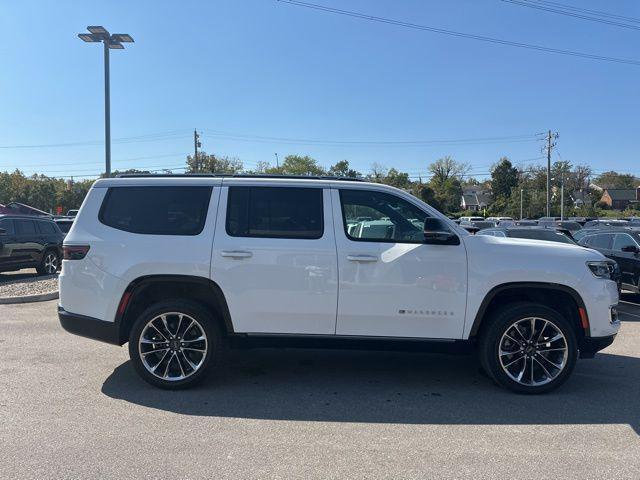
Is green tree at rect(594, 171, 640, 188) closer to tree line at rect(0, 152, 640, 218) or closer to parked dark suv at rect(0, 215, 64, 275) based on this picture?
tree line at rect(0, 152, 640, 218)

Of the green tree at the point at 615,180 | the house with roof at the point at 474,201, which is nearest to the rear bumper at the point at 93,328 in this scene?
the house with roof at the point at 474,201

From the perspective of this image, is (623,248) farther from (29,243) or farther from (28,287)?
(29,243)

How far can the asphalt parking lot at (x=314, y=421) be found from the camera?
3643 millimetres

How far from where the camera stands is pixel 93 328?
203 inches

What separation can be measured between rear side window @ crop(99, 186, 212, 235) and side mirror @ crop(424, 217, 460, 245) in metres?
2.18

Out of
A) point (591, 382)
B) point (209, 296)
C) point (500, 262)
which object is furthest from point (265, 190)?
point (591, 382)

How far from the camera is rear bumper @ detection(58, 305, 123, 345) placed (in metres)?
5.13

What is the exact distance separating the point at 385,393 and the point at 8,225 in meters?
11.5

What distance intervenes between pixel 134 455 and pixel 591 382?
4587mm

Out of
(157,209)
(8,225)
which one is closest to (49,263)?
(8,225)

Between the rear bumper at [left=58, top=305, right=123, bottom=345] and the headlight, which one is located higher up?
the headlight

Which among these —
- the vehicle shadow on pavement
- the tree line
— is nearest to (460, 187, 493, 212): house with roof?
the tree line

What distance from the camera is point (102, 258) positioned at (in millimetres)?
5105

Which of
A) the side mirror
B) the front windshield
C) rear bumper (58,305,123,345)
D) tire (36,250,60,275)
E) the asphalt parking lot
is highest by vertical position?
the side mirror
